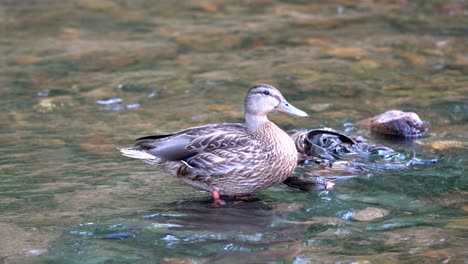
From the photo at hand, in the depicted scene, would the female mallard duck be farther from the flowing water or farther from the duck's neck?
the flowing water

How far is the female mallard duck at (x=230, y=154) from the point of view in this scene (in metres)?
7.16

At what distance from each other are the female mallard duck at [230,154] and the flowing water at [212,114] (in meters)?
0.21

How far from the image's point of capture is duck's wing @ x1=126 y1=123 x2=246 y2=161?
23.7 ft

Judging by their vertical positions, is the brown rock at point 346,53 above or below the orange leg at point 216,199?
above

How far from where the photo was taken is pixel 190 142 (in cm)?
729

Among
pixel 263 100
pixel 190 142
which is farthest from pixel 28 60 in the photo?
pixel 263 100

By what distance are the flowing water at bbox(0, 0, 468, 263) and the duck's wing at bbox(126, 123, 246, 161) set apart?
0.39 metres

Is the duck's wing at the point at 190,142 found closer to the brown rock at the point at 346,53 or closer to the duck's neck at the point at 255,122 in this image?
the duck's neck at the point at 255,122

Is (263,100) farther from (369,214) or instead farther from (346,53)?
(346,53)

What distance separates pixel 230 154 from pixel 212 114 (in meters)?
2.77

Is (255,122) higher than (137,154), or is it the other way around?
(255,122)

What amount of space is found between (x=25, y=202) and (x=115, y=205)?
770mm

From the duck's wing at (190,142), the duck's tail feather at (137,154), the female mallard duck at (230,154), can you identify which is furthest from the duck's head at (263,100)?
the duck's tail feather at (137,154)

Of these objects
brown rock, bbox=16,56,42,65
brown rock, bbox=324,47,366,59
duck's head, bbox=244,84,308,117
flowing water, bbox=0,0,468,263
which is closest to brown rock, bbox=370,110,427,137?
flowing water, bbox=0,0,468,263
